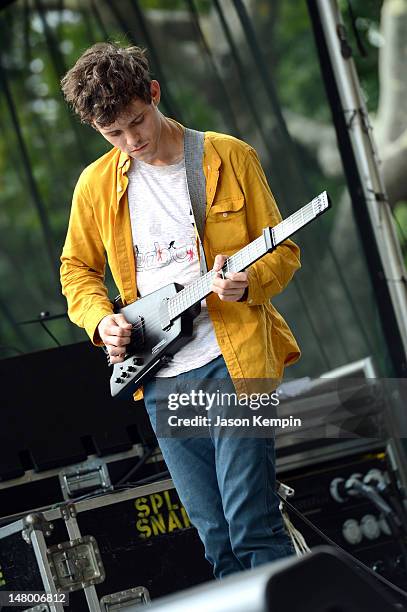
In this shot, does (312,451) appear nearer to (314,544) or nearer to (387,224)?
(314,544)

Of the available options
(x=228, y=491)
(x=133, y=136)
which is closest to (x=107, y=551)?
(x=228, y=491)

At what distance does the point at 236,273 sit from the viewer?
7.39 ft

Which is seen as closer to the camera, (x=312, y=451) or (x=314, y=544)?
(x=314, y=544)

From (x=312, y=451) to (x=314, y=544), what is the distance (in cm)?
39

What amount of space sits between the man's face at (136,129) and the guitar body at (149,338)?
0.33 metres

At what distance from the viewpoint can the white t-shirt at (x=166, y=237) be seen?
96.2 inches

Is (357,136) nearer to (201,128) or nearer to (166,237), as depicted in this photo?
(201,128)

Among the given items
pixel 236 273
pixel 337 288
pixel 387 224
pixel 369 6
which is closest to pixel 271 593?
pixel 236 273

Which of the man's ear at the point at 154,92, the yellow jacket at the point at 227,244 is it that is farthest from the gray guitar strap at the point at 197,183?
the man's ear at the point at 154,92

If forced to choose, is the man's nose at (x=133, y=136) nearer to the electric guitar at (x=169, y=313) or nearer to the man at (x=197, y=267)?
the man at (x=197, y=267)

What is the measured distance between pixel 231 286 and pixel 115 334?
0.37m

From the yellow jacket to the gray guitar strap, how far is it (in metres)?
0.01

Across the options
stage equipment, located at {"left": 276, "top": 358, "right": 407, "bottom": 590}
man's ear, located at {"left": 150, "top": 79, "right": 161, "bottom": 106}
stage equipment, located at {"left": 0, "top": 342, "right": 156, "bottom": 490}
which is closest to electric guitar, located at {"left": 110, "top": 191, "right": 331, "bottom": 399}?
man's ear, located at {"left": 150, "top": 79, "right": 161, "bottom": 106}

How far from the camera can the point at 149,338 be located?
2.50 meters
